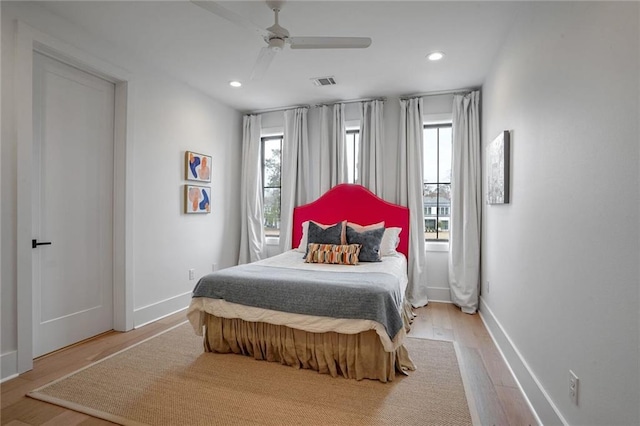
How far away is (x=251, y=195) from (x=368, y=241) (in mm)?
2149

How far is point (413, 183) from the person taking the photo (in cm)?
413

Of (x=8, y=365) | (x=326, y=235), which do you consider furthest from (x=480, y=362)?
(x=8, y=365)

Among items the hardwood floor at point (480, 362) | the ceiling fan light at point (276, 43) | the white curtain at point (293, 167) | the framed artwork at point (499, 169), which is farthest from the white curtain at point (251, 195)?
the framed artwork at point (499, 169)

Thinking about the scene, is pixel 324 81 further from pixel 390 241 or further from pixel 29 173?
pixel 29 173

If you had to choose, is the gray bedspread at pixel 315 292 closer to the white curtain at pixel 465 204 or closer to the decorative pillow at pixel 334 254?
the decorative pillow at pixel 334 254

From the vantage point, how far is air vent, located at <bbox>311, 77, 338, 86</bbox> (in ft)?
12.1

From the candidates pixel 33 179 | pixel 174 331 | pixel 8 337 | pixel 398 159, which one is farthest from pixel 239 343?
pixel 398 159

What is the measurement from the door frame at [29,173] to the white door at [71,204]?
8cm

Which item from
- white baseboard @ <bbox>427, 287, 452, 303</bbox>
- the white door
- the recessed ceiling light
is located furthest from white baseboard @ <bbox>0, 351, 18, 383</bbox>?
the recessed ceiling light

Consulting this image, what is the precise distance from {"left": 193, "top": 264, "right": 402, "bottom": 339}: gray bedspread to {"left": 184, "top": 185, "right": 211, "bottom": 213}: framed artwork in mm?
1604

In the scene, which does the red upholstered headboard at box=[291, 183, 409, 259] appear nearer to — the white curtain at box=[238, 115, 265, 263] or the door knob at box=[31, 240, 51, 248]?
the white curtain at box=[238, 115, 265, 263]

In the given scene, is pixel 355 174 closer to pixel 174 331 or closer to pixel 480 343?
pixel 480 343

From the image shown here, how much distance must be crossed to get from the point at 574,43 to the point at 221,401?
2.70m

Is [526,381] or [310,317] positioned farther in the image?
[310,317]
